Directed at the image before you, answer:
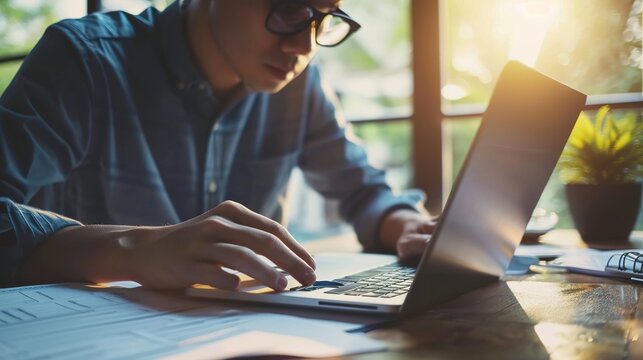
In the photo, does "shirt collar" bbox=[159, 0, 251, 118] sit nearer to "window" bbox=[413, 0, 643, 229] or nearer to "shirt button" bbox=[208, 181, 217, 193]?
"shirt button" bbox=[208, 181, 217, 193]

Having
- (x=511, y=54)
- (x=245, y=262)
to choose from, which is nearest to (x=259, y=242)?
(x=245, y=262)

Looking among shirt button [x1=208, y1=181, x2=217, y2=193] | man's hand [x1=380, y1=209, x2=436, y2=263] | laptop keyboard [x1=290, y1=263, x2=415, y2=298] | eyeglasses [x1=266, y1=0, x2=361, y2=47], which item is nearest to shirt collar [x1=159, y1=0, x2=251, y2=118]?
shirt button [x1=208, y1=181, x2=217, y2=193]

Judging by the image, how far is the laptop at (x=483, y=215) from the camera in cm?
55

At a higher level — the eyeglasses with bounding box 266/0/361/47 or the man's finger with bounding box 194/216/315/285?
the eyeglasses with bounding box 266/0/361/47

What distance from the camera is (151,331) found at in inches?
20.7

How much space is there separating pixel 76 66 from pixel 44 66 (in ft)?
0.26

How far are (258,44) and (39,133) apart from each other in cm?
45

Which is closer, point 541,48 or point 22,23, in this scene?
point 541,48

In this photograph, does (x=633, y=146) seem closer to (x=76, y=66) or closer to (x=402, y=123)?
(x=402, y=123)

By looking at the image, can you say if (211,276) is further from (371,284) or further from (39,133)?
(39,133)

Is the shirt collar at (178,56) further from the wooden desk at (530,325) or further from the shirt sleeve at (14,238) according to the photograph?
the wooden desk at (530,325)

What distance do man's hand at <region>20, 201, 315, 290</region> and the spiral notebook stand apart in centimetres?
43

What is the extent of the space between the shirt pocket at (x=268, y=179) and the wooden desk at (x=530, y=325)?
0.86m

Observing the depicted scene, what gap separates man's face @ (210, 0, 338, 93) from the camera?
1188mm
